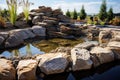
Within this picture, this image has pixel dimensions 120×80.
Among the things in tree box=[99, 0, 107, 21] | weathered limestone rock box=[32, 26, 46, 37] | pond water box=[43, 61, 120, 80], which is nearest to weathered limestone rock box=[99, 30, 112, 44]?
pond water box=[43, 61, 120, 80]

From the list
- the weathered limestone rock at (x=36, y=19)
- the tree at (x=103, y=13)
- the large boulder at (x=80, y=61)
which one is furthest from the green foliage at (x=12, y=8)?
the tree at (x=103, y=13)

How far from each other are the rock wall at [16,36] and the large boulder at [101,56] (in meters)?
3.44

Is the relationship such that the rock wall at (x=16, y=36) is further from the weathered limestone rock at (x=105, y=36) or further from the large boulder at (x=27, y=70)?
the weathered limestone rock at (x=105, y=36)

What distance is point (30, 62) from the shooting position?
16.7ft

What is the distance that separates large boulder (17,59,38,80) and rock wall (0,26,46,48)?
10.2 ft

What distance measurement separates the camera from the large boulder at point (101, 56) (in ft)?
18.8

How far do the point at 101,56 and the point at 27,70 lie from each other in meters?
2.16

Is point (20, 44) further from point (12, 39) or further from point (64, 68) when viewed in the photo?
point (64, 68)

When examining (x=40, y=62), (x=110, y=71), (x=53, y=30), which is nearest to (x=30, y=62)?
(x=40, y=62)

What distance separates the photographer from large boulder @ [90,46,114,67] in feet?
18.8

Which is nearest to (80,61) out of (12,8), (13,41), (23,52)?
(23,52)

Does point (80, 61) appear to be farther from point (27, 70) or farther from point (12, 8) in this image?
point (12, 8)

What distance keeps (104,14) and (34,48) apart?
15.5m

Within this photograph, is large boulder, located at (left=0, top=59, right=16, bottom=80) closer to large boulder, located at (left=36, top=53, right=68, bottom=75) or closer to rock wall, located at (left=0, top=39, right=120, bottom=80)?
rock wall, located at (left=0, top=39, right=120, bottom=80)
